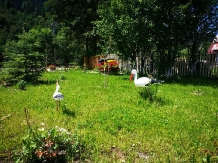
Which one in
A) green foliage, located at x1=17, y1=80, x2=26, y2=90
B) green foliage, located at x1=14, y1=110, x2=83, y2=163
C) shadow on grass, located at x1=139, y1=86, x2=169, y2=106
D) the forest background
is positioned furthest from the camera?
the forest background

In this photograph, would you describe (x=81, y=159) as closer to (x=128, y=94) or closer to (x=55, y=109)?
(x=55, y=109)

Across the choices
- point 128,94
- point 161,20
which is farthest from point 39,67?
point 161,20

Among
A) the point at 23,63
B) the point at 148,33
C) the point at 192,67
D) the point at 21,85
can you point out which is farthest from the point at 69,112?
the point at 192,67

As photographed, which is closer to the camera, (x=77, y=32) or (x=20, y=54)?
(x=20, y=54)

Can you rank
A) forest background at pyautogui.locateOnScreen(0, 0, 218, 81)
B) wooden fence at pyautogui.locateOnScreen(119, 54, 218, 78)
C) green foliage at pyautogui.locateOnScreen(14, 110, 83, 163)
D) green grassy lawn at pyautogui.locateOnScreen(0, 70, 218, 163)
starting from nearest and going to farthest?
green foliage at pyautogui.locateOnScreen(14, 110, 83, 163), green grassy lawn at pyautogui.locateOnScreen(0, 70, 218, 163), forest background at pyautogui.locateOnScreen(0, 0, 218, 81), wooden fence at pyautogui.locateOnScreen(119, 54, 218, 78)

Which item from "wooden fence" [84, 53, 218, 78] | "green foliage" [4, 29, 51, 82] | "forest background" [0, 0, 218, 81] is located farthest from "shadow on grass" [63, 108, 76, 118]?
"wooden fence" [84, 53, 218, 78]

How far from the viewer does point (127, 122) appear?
270 inches

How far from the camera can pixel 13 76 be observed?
44.9ft

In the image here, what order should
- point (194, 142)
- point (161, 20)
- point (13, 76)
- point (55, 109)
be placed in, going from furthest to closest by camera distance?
→ point (161, 20)
point (13, 76)
point (55, 109)
point (194, 142)

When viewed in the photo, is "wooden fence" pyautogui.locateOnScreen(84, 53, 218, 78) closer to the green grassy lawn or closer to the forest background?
the forest background

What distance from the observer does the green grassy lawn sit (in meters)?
4.98

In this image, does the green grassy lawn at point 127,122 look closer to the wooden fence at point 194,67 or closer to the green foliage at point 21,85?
the green foliage at point 21,85

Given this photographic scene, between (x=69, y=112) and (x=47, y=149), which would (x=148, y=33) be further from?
Result: (x=47, y=149)

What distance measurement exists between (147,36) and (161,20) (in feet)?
4.88
